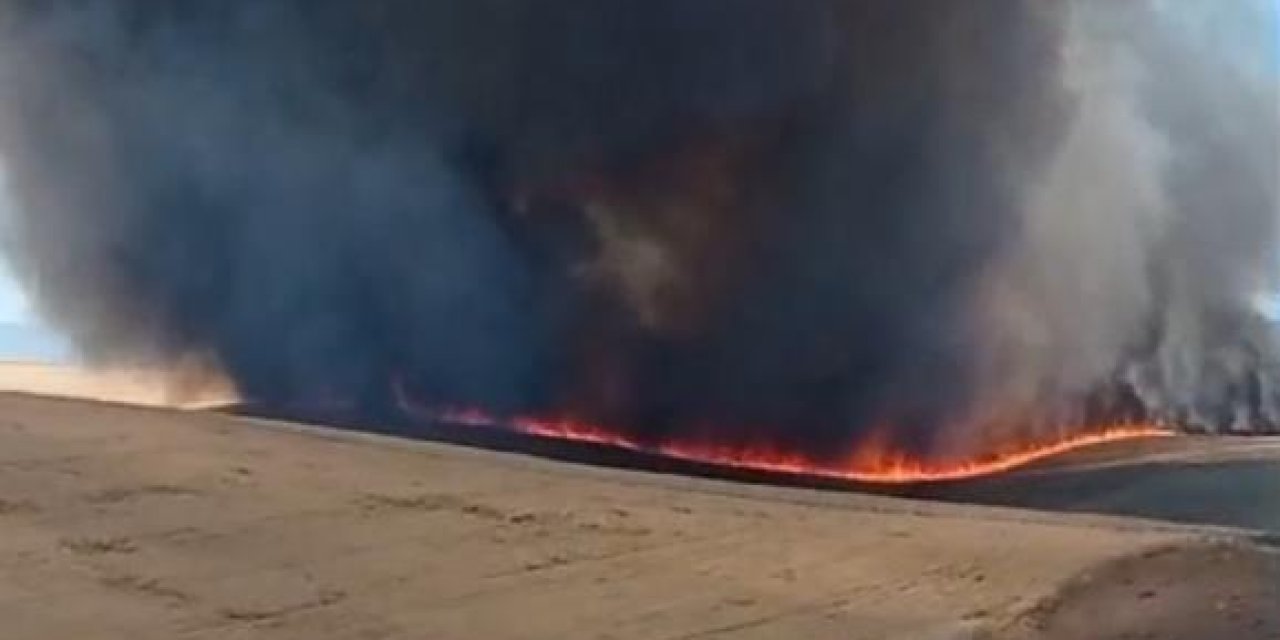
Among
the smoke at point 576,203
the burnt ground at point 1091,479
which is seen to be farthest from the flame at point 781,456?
the burnt ground at point 1091,479

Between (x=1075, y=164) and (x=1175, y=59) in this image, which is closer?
(x=1075, y=164)

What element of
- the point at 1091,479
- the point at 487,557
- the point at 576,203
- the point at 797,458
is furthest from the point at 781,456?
the point at 487,557

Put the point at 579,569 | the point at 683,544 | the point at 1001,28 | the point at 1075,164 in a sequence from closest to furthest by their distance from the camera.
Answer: the point at 579,569 < the point at 683,544 < the point at 1001,28 < the point at 1075,164

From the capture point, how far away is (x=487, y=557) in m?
5.98

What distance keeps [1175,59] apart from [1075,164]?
2.69 metres


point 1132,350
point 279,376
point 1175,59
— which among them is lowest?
point 279,376

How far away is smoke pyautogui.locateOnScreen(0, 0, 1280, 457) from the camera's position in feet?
39.0

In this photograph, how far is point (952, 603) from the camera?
600 cm

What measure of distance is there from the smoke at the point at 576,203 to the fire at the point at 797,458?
Result: 0.13 m

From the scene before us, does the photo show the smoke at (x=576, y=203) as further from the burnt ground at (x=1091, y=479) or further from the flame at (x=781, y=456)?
the burnt ground at (x=1091, y=479)

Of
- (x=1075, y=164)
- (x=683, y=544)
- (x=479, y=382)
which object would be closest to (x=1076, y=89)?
(x=1075, y=164)

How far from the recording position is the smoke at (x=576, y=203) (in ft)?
39.0

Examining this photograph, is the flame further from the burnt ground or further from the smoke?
the burnt ground

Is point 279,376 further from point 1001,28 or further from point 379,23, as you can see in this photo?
point 1001,28
